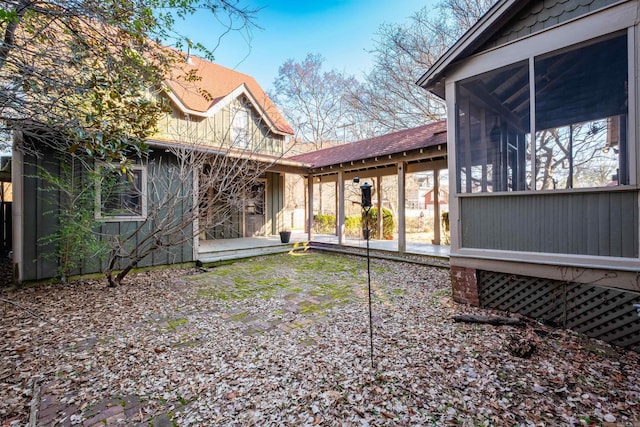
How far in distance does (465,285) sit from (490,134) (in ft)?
9.01

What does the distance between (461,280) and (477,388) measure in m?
2.30

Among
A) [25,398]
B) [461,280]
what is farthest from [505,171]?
[25,398]

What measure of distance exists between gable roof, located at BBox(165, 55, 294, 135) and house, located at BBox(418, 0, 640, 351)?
237 inches

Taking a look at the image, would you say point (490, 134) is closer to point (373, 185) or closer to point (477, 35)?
point (477, 35)

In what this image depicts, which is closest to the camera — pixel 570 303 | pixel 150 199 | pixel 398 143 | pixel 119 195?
pixel 570 303

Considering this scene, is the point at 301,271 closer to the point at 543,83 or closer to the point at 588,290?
the point at 588,290

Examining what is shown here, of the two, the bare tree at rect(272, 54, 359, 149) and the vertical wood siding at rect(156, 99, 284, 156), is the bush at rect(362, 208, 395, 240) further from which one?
the bare tree at rect(272, 54, 359, 149)

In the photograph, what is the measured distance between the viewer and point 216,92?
11.6 m

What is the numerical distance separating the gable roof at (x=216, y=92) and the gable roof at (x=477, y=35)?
5291 mm

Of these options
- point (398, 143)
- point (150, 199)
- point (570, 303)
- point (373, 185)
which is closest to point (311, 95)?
point (373, 185)

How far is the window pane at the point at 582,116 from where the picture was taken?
3.44 meters

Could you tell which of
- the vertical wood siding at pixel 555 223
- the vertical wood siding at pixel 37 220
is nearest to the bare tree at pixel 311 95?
the vertical wood siding at pixel 37 220

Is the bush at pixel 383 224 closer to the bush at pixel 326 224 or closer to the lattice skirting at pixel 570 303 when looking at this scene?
the bush at pixel 326 224

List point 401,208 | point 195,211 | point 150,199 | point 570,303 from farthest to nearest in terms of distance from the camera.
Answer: point 401,208 < point 195,211 < point 150,199 < point 570,303
